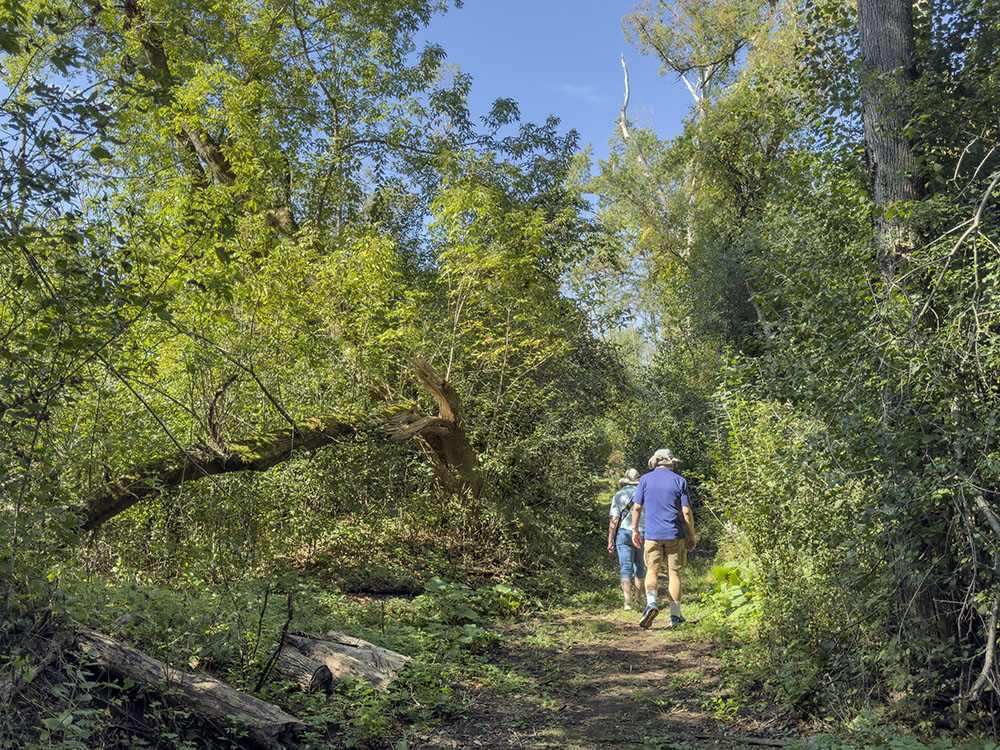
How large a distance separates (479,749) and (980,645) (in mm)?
3335

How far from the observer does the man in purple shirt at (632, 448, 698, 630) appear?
8758 mm

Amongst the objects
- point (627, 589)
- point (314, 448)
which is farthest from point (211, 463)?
point (627, 589)

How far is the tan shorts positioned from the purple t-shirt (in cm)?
7

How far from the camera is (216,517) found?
7.73m

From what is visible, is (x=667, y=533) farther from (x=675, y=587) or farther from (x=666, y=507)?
(x=675, y=587)

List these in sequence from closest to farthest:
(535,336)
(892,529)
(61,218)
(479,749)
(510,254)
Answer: (61,218), (892,529), (479,749), (510,254), (535,336)

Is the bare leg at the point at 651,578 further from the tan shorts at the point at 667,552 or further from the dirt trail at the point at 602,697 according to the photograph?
the dirt trail at the point at 602,697

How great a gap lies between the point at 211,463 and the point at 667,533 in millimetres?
5038

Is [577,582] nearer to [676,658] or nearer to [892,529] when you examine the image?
[676,658]

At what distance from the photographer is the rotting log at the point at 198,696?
4605mm

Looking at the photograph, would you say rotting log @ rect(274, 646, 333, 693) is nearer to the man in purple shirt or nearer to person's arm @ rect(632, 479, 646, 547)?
the man in purple shirt

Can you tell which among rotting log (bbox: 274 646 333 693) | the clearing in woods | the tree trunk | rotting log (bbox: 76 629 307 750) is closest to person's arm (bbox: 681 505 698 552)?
the clearing in woods

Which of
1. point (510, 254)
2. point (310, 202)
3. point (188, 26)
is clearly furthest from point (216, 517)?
point (188, 26)

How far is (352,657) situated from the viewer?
6.24 meters
